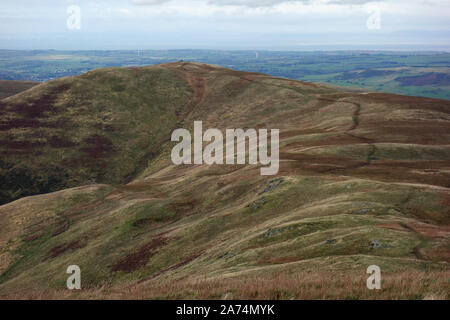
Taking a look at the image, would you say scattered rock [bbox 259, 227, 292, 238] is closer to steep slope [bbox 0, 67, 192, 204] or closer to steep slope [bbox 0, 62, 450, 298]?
steep slope [bbox 0, 62, 450, 298]

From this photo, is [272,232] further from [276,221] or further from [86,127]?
[86,127]

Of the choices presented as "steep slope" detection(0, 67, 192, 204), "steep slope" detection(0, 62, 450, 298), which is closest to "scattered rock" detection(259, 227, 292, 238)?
"steep slope" detection(0, 62, 450, 298)

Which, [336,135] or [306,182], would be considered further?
[336,135]

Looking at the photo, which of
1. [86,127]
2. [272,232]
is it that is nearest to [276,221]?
[272,232]

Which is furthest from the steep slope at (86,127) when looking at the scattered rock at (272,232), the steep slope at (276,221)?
the scattered rock at (272,232)

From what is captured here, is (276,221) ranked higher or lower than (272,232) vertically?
lower

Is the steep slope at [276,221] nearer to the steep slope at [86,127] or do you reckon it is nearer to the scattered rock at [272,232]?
the scattered rock at [272,232]

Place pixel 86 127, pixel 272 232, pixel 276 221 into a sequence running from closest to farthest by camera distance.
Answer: pixel 272 232
pixel 276 221
pixel 86 127
